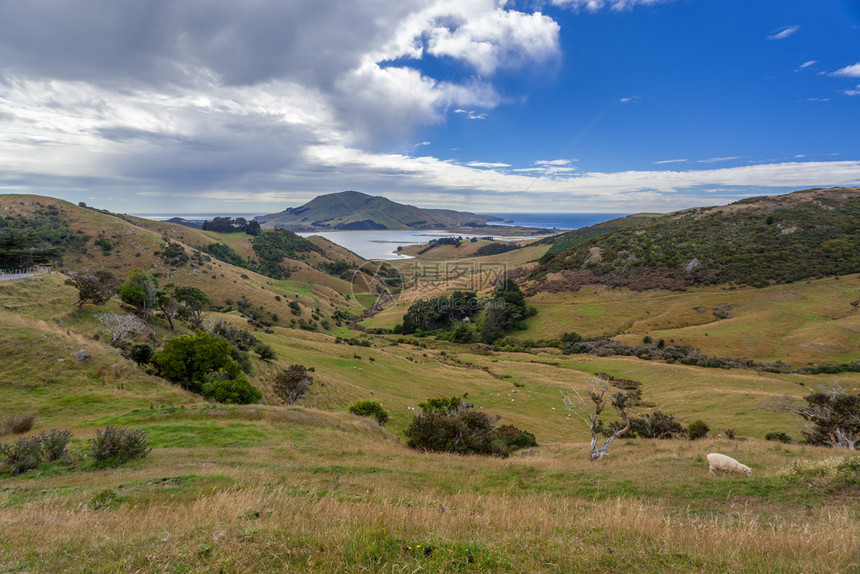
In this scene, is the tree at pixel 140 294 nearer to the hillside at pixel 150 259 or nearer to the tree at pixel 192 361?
the tree at pixel 192 361

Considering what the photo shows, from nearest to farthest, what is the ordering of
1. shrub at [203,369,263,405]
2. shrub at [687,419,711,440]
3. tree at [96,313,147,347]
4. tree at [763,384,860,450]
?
tree at [763,384,860,450] < shrub at [203,369,263,405] < shrub at [687,419,711,440] < tree at [96,313,147,347]

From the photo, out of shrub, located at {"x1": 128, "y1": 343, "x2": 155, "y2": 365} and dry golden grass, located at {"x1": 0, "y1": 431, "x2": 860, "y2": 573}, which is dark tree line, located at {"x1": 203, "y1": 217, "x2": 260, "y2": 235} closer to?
shrub, located at {"x1": 128, "y1": 343, "x2": 155, "y2": 365}

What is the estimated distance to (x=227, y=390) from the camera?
63.2ft

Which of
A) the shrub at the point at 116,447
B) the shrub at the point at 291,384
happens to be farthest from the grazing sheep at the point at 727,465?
the shrub at the point at 291,384

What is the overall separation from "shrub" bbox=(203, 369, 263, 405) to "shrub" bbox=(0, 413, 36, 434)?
7.13 metres

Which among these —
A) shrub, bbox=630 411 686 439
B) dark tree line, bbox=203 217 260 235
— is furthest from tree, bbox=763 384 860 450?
dark tree line, bbox=203 217 260 235

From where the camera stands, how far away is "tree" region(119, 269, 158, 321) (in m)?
27.3

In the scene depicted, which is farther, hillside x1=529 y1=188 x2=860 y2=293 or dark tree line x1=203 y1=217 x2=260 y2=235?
dark tree line x1=203 y1=217 x2=260 y2=235

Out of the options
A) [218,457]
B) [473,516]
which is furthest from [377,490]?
[218,457]

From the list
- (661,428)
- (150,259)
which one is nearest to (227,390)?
(661,428)

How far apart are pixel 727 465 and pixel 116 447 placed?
1694cm

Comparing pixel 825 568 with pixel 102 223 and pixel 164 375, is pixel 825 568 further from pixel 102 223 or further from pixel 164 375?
pixel 102 223

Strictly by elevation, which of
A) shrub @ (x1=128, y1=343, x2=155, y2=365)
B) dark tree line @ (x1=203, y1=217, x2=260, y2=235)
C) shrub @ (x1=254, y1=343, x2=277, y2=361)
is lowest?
shrub @ (x1=254, y1=343, x2=277, y2=361)

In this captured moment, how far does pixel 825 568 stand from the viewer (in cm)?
314
